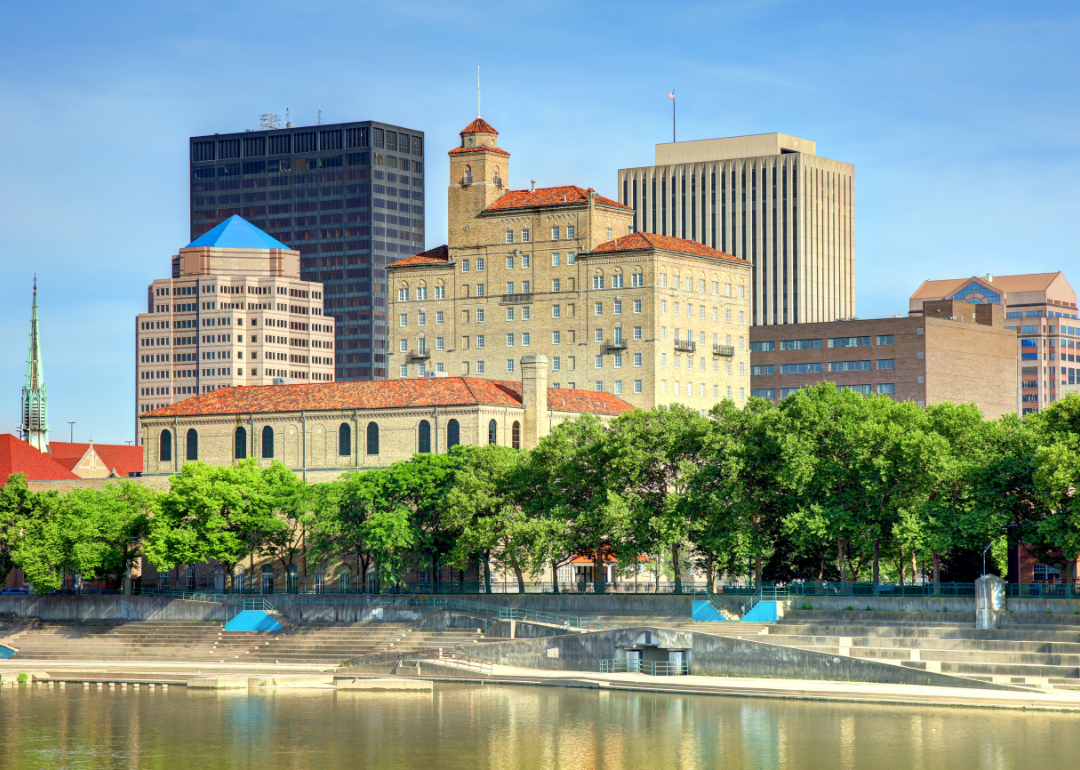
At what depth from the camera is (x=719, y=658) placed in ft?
306

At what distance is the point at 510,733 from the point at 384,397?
2312 inches

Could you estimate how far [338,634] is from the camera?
108125 millimetres

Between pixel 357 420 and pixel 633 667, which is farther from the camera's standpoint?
pixel 357 420

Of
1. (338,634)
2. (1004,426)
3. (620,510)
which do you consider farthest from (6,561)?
(1004,426)

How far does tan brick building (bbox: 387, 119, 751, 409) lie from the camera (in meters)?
152

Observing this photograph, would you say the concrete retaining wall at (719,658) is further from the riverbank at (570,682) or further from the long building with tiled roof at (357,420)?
the long building with tiled roof at (357,420)

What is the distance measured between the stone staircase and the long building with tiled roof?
1362 inches

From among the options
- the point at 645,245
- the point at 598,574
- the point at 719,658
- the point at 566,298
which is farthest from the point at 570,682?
the point at 566,298

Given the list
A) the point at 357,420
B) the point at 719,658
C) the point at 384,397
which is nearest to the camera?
the point at 719,658

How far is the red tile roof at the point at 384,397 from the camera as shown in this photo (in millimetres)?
129625

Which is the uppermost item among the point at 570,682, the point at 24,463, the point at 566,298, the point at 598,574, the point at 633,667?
the point at 566,298

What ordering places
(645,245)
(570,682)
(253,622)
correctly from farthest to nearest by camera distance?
(645,245), (253,622), (570,682)

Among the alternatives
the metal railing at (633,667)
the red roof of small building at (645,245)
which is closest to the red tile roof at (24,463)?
the red roof of small building at (645,245)

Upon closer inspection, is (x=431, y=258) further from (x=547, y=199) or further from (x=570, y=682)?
(x=570, y=682)
